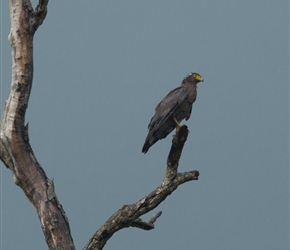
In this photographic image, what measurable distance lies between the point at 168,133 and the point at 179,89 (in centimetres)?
55

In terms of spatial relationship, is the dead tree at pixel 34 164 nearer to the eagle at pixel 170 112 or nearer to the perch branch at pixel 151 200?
the perch branch at pixel 151 200

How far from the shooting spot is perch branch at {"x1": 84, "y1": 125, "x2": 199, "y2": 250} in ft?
21.6

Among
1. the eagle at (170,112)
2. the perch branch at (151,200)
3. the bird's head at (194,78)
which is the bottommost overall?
the perch branch at (151,200)

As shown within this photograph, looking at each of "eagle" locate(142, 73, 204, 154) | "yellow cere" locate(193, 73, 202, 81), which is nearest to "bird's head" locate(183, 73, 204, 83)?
"yellow cere" locate(193, 73, 202, 81)

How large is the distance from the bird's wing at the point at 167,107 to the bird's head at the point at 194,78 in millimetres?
367

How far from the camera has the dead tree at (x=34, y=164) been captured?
6.66 metres

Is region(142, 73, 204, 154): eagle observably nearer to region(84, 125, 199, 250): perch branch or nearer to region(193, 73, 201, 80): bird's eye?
region(193, 73, 201, 80): bird's eye

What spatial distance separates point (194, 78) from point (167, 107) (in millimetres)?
813

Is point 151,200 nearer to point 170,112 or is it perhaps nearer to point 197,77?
point 170,112

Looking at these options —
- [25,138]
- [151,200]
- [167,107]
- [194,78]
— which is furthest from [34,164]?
[194,78]

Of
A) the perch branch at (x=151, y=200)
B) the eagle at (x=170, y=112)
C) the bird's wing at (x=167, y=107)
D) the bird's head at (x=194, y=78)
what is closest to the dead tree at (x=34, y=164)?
→ the perch branch at (x=151, y=200)

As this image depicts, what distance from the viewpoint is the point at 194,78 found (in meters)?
8.41

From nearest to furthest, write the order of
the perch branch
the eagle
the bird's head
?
the perch branch → the eagle → the bird's head

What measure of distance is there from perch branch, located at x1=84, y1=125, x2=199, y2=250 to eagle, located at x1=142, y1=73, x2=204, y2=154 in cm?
92
